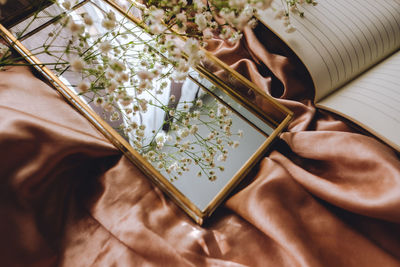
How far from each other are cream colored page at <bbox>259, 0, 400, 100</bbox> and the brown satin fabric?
6.4 inches

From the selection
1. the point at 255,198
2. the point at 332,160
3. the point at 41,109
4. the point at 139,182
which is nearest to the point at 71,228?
the point at 139,182

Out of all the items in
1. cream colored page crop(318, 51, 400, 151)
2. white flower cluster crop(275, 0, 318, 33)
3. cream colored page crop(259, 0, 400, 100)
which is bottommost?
cream colored page crop(318, 51, 400, 151)

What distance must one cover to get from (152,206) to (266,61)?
1.53 ft

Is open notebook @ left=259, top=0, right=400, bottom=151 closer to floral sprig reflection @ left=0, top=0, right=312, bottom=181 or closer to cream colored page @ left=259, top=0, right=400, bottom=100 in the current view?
cream colored page @ left=259, top=0, right=400, bottom=100

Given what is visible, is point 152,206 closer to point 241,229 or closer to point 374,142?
point 241,229

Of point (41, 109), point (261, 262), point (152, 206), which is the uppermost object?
point (41, 109)

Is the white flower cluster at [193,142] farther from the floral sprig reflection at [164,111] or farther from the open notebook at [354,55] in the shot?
the open notebook at [354,55]

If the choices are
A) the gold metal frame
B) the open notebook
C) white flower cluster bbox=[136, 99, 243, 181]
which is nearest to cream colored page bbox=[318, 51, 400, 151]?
the open notebook

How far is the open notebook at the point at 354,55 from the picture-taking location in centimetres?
63

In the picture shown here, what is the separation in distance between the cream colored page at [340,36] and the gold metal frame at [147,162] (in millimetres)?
135

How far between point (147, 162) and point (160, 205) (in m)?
0.10

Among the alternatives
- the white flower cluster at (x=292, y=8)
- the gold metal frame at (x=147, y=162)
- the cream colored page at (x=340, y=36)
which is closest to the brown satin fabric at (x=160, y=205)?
the gold metal frame at (x=147, y=162)

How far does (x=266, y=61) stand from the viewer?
2.41 ft

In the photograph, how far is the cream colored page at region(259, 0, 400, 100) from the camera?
65 cm
